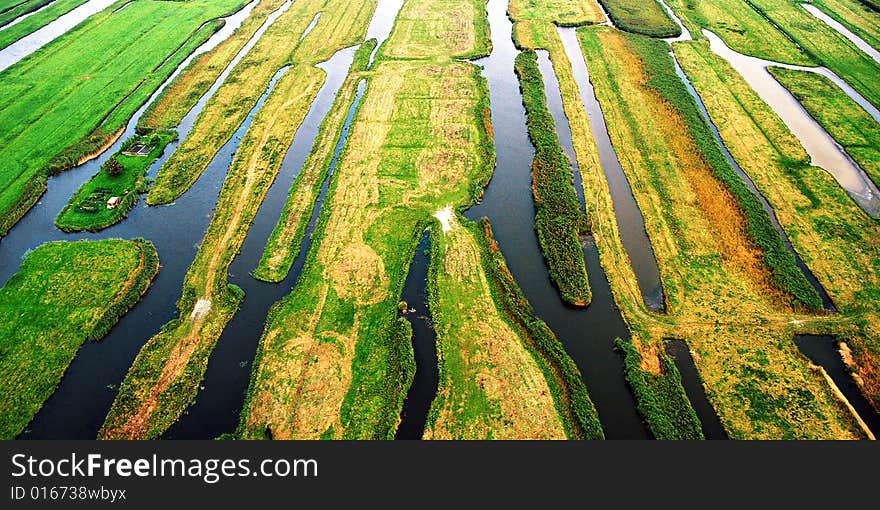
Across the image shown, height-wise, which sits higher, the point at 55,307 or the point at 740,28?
the point at 740,28

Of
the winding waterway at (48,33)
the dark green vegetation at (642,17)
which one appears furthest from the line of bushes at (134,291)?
the dark green vegetation at (642,17)

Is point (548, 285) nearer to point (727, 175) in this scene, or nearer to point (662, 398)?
point (662, 398)

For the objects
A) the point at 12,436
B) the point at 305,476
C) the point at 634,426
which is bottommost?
the point at 634,426

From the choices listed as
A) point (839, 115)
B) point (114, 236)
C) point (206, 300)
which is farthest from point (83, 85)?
point (839, 115)

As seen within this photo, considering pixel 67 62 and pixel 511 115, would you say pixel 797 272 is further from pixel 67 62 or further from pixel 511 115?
pixel 67 62

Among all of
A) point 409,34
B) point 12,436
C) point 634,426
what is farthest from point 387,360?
point 409,34

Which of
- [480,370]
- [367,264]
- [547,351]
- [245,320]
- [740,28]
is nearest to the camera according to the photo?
[480,370]

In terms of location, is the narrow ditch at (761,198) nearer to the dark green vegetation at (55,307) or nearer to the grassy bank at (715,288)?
the grassy bank at (715,288)
